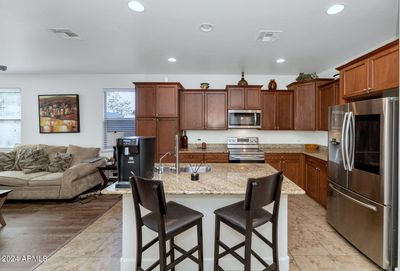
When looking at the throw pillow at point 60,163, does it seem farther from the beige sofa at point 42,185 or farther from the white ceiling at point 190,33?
the white ceiling at point 190,33

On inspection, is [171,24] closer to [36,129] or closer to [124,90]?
[124,90]

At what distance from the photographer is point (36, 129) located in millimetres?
5281

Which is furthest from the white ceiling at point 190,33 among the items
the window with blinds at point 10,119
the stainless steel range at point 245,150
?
the stainless steel range at point 245,150

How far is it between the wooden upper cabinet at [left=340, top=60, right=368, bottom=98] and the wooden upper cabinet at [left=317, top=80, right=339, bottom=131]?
971mm

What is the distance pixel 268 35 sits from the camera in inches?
116

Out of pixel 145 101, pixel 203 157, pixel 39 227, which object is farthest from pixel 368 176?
pixel 39 227

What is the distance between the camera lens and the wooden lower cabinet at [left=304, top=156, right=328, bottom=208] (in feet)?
12.0

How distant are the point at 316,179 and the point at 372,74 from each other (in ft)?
6.94

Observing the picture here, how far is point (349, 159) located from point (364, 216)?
2.02 feet

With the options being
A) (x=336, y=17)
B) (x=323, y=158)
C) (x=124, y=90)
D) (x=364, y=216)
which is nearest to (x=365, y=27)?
(x=336, y=17)

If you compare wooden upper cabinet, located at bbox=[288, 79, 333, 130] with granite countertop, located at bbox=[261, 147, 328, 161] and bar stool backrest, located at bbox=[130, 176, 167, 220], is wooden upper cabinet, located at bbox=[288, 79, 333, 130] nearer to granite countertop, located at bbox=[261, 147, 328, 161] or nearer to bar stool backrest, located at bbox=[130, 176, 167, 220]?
granite countertop, located at bbox=[261, 147, 328, 161]

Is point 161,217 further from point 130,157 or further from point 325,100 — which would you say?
point 325,100

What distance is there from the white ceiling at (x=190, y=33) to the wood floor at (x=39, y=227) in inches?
105

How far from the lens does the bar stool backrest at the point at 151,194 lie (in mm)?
1473
